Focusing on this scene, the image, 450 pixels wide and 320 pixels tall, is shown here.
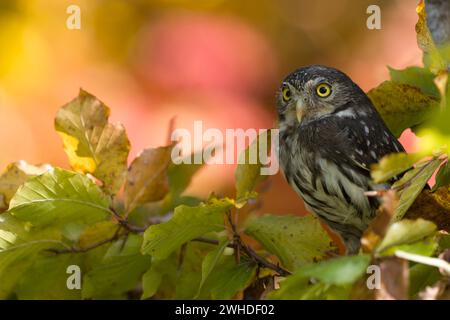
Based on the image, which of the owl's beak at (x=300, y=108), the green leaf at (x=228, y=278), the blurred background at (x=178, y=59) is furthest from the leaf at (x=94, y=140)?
the blurred background at (x=178, y=59)

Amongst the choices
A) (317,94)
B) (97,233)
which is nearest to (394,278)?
(97,233)

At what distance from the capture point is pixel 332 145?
172 cm

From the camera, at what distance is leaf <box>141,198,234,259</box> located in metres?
1.05

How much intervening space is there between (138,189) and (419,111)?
54 cm

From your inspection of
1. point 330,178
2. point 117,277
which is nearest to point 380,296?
point 117,277

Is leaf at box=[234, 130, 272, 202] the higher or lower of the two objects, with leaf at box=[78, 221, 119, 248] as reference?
higher

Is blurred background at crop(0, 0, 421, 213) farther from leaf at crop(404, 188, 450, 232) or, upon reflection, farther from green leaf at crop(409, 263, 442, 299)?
green leaf at crop(409, 263, 442, 299)

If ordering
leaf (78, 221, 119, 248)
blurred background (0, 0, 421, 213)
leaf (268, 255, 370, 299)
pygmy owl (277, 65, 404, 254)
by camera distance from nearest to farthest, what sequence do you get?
leaf (268, 255, 370, 299) < leaf (78, 221, 119, 248) < pygmy owl (277, 65, 404, 254) < blurred background (0, 0, 421, 213)

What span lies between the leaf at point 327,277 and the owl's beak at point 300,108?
105 cm

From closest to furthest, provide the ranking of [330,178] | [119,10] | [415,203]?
[415,203] < [330,178] < [119,10]

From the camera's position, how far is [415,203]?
3.56 ft

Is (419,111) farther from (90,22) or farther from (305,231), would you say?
(90,22)

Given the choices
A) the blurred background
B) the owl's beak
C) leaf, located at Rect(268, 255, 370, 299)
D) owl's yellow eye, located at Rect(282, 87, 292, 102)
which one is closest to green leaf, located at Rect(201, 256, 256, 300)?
leaf, located at Rect(268, 255, 370, 299)

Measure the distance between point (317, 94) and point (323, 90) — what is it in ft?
0.09
